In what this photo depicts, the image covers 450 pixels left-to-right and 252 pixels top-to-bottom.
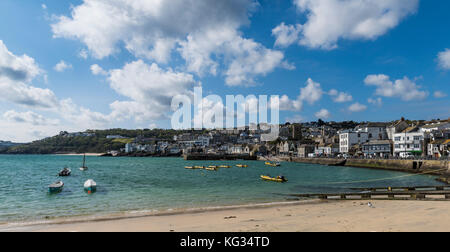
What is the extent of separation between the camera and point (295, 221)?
45.4 feet

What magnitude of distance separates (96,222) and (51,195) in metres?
15.8

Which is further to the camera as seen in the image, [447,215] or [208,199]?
[208,199]

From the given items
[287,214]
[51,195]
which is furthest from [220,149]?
[287,214]

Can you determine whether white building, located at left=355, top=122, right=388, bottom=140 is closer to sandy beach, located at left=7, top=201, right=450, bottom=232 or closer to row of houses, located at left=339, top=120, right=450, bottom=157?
row of houses, located at left=339, top=120, right=450, bottom=157

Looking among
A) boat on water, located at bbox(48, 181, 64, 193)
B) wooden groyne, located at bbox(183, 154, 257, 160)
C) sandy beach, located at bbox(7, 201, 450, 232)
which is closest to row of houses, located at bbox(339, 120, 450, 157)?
wooden groyne, located at bbox(183, 154, 257, 160)

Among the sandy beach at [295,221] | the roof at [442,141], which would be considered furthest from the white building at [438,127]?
the sandy beach at [295,221]

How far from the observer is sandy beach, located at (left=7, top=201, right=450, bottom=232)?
12148mm

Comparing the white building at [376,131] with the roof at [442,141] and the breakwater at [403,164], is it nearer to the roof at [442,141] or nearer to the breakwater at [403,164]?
the breakwater at [403,164]

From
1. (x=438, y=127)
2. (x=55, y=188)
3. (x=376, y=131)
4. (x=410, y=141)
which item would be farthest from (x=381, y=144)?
(x=55, y=188)
